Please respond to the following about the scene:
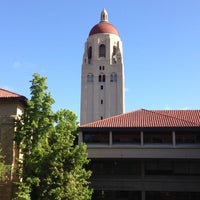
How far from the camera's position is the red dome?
3091 inches

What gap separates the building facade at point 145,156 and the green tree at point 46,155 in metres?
6.90

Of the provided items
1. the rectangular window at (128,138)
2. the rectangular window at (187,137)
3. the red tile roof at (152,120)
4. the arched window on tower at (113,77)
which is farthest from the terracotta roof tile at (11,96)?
the arched window on tower at (113,77)

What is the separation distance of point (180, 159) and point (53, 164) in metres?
13.7

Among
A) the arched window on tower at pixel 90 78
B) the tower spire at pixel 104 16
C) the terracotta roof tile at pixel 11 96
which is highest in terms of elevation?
the tower spire at pixel 104 16

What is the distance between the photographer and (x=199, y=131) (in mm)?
34062

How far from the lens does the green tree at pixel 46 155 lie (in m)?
26.0

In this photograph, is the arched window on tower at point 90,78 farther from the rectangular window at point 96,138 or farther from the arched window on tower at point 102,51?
the rectangular window at point 96,138

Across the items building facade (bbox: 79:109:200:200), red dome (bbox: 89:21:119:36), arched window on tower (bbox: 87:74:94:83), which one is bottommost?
building facade (bbox: 79:109:200:200)

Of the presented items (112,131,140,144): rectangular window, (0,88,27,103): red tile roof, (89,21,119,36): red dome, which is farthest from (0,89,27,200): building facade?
(89,21,119,36): red dome

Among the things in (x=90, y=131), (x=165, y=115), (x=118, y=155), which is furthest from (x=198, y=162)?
(x=90, y=131)

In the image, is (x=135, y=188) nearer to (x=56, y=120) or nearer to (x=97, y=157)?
(x=97, y=157)

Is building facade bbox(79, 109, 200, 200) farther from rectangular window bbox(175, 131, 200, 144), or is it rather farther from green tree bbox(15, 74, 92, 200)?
green tree bbox(15, 74, 92, 200)

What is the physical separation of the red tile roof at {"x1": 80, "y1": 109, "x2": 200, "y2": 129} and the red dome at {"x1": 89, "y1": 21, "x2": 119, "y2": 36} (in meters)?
43.1

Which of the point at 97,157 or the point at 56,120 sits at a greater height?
the point at 56,120
